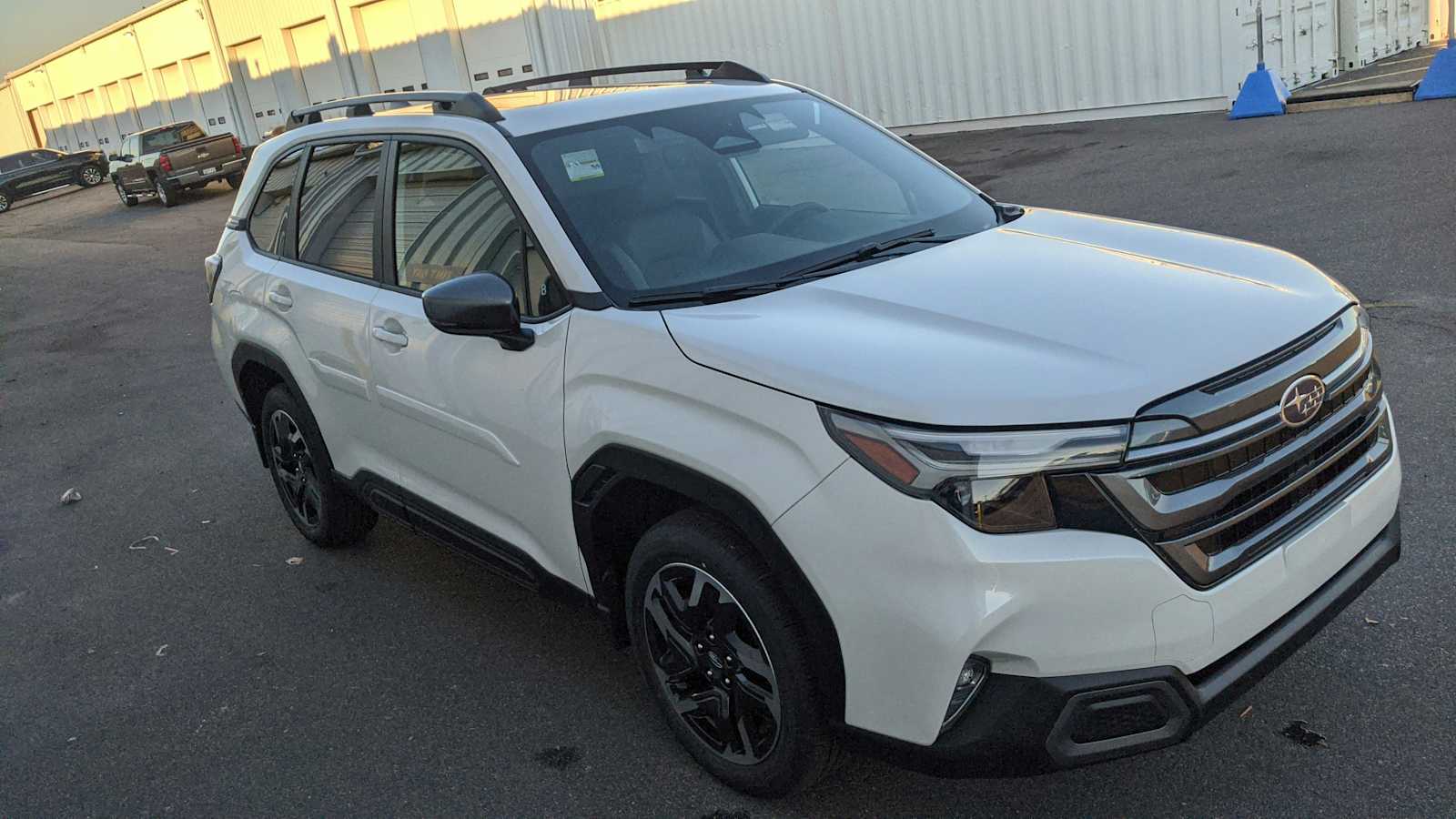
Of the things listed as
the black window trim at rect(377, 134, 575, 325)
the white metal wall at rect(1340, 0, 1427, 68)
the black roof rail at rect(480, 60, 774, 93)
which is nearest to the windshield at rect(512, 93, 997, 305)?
the black window trim at rect(377, 134, 575, 325)

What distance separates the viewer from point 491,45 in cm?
2558

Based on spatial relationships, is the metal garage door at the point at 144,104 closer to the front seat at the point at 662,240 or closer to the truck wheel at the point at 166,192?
the truck wheel at the point at 166,192

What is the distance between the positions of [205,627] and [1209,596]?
12.8 ft

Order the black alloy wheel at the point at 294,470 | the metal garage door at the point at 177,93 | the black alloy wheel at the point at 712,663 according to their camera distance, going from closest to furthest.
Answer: the black alloy wheel at the point at 712,663
the black alloy wheel at the point at 294,470
the metal garage door at the point at 177,93

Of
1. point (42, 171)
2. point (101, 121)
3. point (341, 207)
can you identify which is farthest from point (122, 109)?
point (341, 207)

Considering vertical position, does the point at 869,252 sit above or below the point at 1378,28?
above

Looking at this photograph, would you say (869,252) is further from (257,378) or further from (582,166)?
(257,378)

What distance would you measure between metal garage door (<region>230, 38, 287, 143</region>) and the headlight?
117 feet

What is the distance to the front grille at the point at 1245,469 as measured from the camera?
2385 millimetres

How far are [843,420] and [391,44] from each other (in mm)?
29317

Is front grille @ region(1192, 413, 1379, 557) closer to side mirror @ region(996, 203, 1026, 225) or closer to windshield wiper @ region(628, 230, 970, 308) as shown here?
windshield wiper @ region(628, 230, 970, 308)

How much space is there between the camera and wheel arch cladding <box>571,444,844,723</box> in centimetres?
Answer: 262

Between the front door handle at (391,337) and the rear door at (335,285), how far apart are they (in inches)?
4.0

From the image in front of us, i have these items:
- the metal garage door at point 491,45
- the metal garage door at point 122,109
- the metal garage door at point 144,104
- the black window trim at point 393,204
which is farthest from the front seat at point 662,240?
the metal garage door at point 122,109
